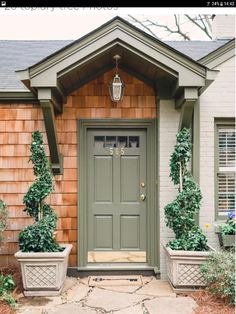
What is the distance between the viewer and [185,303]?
10.2ft

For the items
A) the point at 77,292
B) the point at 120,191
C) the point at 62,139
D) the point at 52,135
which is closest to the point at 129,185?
the point at 120,191

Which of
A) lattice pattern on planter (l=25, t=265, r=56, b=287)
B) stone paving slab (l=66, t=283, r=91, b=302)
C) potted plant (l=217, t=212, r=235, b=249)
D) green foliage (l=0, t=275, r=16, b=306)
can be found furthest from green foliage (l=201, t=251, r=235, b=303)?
green foliage (l=0, t=275, r=16, b=306)

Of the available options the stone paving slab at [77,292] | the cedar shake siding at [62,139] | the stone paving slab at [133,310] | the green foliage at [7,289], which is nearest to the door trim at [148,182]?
the cedar shake siding at [62,139]

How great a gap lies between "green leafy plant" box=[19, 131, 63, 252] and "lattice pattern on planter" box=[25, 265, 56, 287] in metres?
0.17

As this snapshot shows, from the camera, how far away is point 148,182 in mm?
4121

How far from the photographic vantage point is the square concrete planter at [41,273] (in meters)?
3.34

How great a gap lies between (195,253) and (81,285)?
4.07ft

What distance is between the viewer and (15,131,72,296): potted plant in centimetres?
335

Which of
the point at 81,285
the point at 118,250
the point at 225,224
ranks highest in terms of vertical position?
the point at 225,224

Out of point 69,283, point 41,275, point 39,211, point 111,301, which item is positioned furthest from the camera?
point 69,283

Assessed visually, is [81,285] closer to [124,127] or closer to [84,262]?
[84,262]

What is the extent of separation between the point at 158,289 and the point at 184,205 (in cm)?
88

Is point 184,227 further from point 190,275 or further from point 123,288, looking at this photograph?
point 123,288

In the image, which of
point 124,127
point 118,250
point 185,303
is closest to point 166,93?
point 124,127
